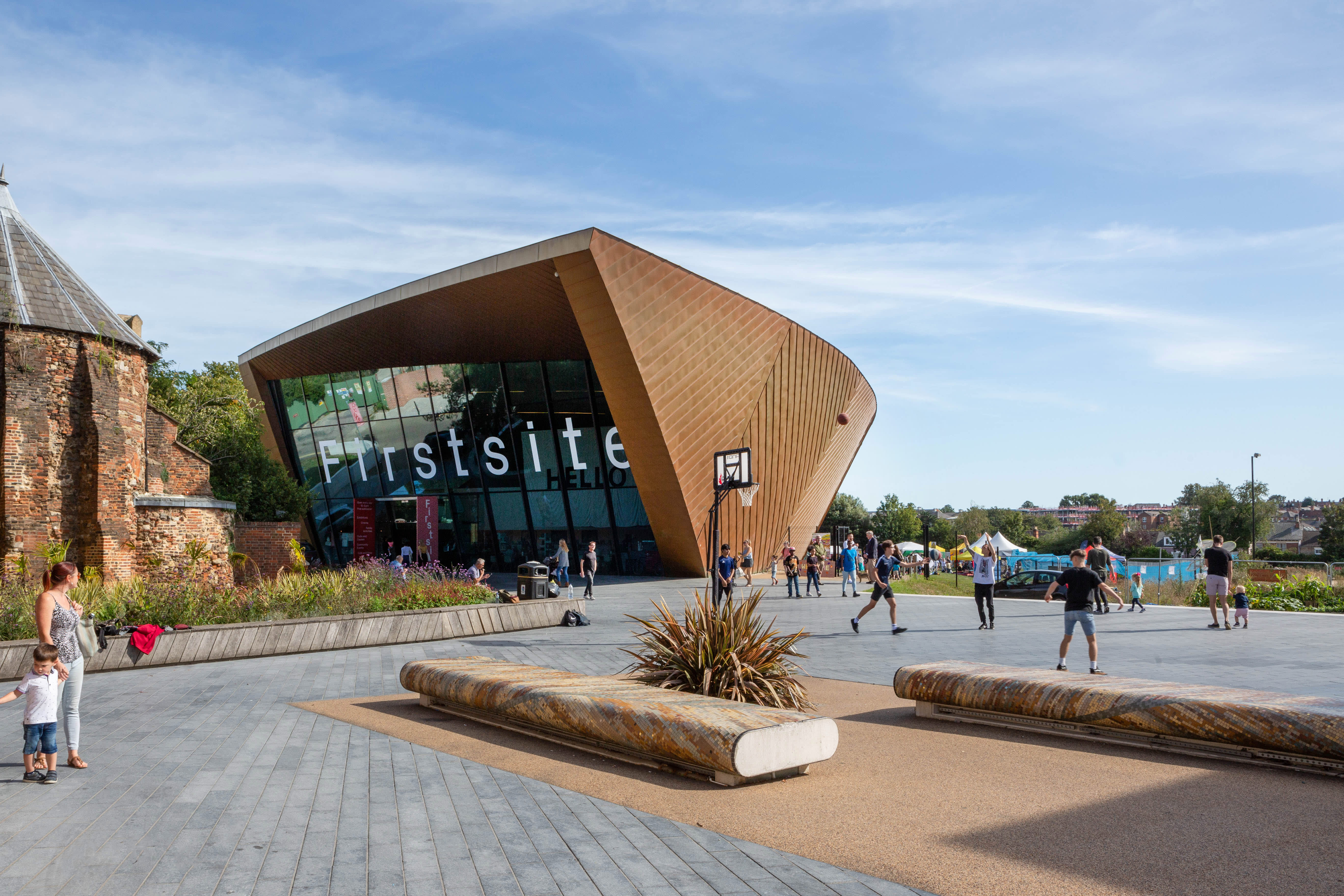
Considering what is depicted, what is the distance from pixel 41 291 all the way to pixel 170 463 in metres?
6.35

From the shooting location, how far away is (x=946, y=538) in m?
121

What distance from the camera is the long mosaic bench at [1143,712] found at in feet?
18.5

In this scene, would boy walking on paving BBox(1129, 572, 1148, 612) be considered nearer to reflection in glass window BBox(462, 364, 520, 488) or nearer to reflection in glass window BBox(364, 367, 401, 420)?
reflection in glass window BBox(462, 364, 520, 488)

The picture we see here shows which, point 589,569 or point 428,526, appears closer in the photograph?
point 589,569

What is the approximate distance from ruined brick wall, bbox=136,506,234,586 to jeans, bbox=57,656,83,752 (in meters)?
14.1

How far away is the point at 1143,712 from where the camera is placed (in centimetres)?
622

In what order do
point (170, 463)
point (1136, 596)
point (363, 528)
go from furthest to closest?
point (363, 528) < point (170, 463) < point (1136, 596)

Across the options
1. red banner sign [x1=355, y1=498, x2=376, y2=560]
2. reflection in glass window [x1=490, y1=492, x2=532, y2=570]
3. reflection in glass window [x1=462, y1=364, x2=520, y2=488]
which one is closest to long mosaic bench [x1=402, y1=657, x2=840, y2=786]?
reflection in glass window [x1=462, y1=364, x2=520, y2=488]

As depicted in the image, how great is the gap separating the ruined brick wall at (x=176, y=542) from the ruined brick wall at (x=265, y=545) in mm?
4087

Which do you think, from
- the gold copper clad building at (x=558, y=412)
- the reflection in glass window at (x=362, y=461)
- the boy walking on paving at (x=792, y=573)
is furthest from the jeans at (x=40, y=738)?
the reflection in glass window at (x=362, y=461)

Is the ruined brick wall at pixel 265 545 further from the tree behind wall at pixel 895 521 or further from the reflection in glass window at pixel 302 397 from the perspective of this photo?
the tree behind wall at pixel 895 521

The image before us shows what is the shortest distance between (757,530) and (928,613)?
35.7 feet

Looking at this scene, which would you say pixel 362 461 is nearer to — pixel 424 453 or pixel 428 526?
pixel 424 453

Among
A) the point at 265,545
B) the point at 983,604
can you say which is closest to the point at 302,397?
the point at 265,545
